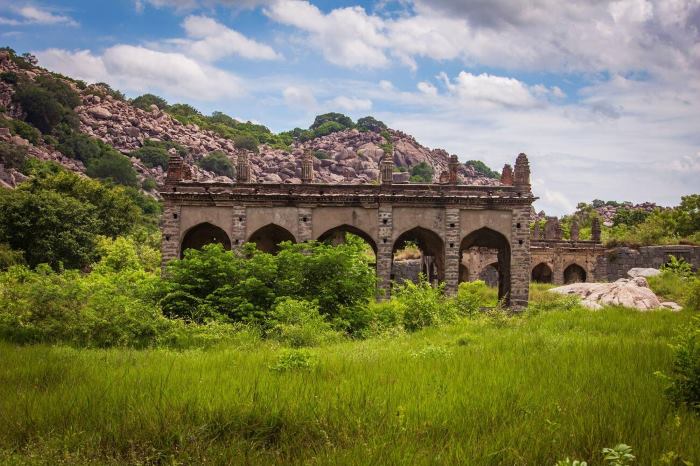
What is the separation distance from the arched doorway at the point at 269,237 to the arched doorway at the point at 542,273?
78.0 feet

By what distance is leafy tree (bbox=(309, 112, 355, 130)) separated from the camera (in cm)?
15375

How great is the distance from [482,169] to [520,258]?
472 ft

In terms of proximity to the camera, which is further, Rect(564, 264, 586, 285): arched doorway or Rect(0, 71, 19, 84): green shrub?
Rect(0, 71, 19, 84): green shrub

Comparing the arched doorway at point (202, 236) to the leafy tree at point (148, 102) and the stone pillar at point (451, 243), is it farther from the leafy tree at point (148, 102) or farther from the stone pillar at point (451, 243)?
the leafy tree at point (148, 102)

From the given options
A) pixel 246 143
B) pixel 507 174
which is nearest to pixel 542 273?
pixel 507 174

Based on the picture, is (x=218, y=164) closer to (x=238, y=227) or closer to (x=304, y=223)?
(x=238, y=227)

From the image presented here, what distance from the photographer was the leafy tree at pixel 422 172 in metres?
113

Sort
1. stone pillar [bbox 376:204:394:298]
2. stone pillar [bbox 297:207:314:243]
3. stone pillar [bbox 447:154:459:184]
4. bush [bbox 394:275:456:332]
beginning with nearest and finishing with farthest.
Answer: bush [bbox 394:275:456:332], stone pillar [bbox 376:204:394:298], stone pillar [bbox 297:207:314:243], stone pillar [bbox 447:154:459:184]

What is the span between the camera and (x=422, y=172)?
11712 cm

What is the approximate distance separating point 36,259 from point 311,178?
2142cm

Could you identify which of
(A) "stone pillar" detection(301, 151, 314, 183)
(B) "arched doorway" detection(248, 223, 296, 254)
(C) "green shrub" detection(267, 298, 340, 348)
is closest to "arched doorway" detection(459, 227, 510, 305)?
(A) "stone pillar" detection(301, 151, 314, 183)

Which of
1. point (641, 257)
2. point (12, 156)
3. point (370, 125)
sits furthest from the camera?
point (370, 125)

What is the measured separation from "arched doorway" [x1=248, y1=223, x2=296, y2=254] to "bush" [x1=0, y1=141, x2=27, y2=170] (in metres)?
51.0

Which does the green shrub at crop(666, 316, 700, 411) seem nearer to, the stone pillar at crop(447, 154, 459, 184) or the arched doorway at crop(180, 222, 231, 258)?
the stone pillar at crop(447, 154, 459, 184)
